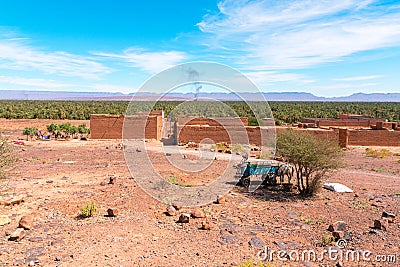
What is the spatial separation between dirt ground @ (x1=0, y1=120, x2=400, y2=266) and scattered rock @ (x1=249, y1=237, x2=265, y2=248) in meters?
0.04

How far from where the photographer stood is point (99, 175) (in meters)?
13.5

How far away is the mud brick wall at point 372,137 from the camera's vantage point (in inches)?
1016

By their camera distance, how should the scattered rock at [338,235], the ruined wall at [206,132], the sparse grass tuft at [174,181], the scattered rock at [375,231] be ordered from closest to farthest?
the scattered rock at [338,235], the scattered rock at [375,231], the sparse grass tuft at [174,181], the ruined wall at [206,132]

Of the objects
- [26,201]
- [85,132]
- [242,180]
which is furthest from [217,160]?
[85,132]

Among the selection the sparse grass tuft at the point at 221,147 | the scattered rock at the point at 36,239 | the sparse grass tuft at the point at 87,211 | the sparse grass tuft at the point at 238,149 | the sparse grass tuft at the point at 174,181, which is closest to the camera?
the scattered rock at the point at 36,239

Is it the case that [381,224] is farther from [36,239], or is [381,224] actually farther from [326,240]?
[36,239]

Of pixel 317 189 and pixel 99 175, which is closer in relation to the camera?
pixel 317 189

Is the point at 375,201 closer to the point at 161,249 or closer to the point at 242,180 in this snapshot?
the point at 242,180

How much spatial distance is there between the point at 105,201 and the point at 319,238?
5736 millimetres

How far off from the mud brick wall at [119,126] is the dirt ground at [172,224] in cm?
1214

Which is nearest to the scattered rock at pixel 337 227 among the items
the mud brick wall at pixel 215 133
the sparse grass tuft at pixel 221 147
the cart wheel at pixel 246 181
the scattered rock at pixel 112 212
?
the cart wheel at pixel 246 181

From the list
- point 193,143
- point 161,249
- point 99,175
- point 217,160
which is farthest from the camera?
point 193,143

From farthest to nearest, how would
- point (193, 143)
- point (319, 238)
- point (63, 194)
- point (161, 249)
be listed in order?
point (193, 143) → point (63, 194) → point (319, 238) → point (161, 249)

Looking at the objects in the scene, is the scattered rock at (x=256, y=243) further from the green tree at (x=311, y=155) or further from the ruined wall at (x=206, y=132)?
the ruined wall at (x=206, y=132)
